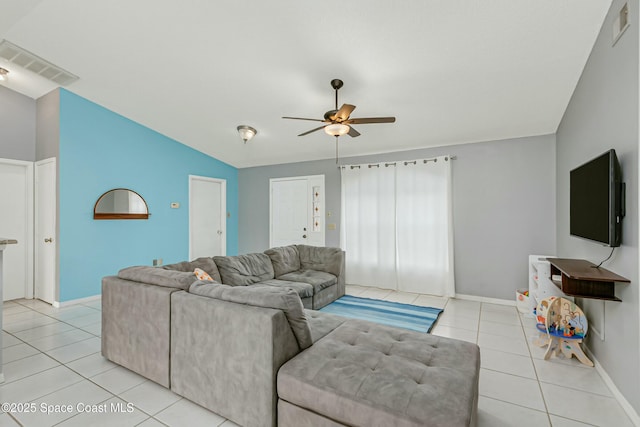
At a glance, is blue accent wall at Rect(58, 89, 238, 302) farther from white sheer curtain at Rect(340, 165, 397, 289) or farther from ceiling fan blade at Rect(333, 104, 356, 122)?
ceiling fan blade at Rect(333, 104, 356, 122)

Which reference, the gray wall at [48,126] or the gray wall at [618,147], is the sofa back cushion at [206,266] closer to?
the gray wall at [48,126]

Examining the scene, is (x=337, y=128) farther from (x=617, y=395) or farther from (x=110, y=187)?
(x=110, y=187)

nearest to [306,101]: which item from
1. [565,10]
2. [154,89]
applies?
[154,89]

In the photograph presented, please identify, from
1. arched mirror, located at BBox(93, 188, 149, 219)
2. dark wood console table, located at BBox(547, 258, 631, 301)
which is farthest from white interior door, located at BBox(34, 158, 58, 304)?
dark wood console table, located at BBox(547, 258, 631, 301)

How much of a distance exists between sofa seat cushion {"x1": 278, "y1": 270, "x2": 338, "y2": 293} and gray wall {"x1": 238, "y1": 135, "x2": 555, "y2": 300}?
2022 mm

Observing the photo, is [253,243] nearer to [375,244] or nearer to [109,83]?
[375,244]

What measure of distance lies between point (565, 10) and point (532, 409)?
2862 mm

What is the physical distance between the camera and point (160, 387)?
7.30 feet

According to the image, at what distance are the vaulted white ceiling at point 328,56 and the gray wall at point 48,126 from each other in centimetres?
25

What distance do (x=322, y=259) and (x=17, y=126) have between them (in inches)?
196

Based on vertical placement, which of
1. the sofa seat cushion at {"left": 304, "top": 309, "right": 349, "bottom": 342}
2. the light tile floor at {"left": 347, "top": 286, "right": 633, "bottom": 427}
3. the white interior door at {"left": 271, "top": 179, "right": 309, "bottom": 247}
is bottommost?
the light tile floor at {"left": 347, "top": 286, "right": 633, "bottom": 427}

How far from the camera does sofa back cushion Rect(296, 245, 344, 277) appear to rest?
183 inches

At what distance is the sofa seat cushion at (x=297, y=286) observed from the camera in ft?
11.9

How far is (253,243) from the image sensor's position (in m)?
6.86
